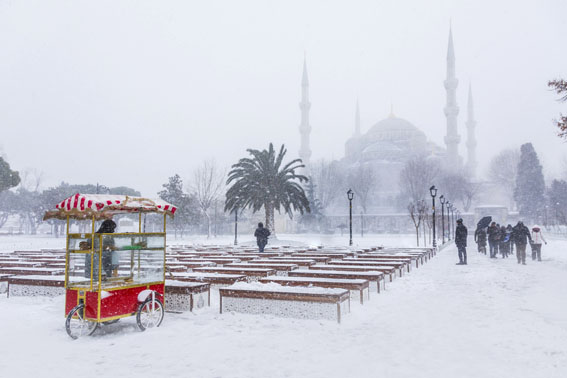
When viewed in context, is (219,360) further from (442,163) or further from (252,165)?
(442,163)

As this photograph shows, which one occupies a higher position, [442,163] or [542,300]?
[442,163]

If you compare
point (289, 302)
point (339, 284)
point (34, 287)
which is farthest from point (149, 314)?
point (34, 287)

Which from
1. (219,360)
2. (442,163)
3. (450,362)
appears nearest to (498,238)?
(450,362)

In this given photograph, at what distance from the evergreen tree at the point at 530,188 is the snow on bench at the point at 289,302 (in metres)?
69.1

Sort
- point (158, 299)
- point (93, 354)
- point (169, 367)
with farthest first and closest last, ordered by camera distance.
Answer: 1. point (158, 299)
2. point (93, 354)
3. point (169, 367)

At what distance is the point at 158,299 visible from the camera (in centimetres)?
719

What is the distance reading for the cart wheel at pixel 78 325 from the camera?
643 centimetres

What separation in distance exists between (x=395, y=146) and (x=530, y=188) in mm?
40569

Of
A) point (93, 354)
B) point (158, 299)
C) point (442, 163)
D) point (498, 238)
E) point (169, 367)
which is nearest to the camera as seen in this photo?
point (169, 367)

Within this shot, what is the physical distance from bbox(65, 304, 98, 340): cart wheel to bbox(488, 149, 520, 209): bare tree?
86830mm

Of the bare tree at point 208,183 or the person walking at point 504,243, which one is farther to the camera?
the bare tree at point 208,183

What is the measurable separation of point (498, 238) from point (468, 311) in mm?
14153

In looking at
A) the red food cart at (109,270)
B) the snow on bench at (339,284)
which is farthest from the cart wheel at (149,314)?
the snow on bench at (339,284)

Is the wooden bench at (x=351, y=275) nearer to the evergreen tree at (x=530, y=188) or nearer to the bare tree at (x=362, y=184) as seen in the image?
the bare tree at (x=362, y=184)
